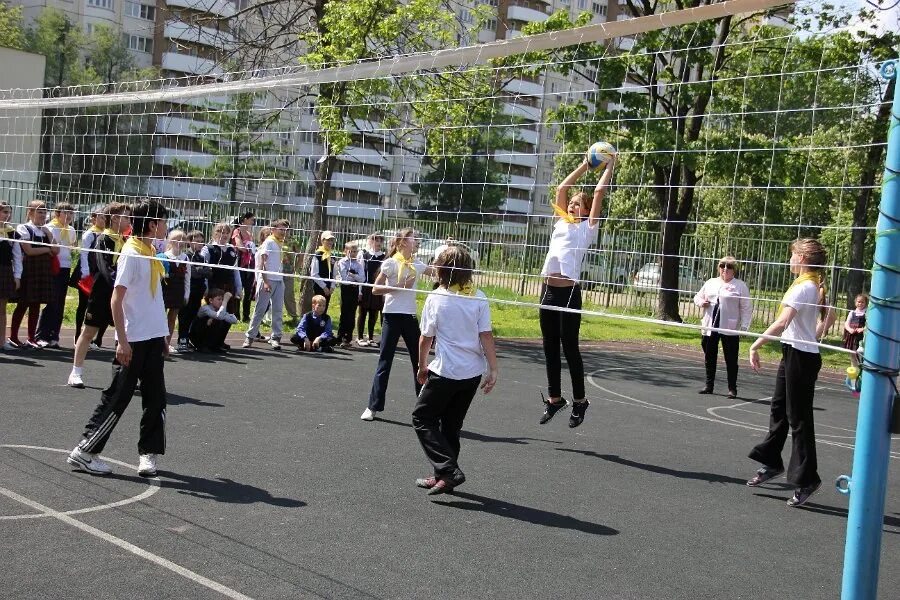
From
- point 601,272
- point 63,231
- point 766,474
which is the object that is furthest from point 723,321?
point 63,231

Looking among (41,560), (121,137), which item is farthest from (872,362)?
(121,137)

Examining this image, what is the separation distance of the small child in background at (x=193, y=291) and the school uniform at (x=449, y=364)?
26.8ft

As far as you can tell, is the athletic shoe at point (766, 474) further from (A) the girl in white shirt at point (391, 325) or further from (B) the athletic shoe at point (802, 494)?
(A) the girl in white shirt at point (391, 325)

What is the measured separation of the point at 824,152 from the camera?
21.6 ft

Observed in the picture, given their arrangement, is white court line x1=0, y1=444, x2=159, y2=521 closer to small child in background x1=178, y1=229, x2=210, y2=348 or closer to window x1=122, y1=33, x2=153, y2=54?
small child in background x1=178, y1=229, x2=210, y2=348

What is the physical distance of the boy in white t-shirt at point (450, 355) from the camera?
746cm

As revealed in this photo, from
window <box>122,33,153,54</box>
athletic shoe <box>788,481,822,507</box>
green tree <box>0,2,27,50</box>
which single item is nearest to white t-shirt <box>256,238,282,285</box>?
athletic shoe <box>788,481,822,507</box>

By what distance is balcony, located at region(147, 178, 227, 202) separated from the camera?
9.76 m

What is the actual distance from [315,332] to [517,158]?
32.4ft

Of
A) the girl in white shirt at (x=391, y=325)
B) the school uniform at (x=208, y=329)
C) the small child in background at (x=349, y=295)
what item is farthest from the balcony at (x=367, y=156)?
the small child in background at (x=349, y=295)

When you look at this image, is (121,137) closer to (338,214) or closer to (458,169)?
(338,214)

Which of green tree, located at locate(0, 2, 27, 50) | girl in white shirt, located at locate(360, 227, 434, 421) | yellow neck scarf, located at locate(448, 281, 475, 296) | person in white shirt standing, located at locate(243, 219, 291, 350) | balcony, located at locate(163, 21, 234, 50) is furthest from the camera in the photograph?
green tree, located at locate(0, 2, 27, 50)

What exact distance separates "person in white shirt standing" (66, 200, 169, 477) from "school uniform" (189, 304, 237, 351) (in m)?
7.88

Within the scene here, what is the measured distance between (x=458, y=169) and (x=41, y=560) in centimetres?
437
